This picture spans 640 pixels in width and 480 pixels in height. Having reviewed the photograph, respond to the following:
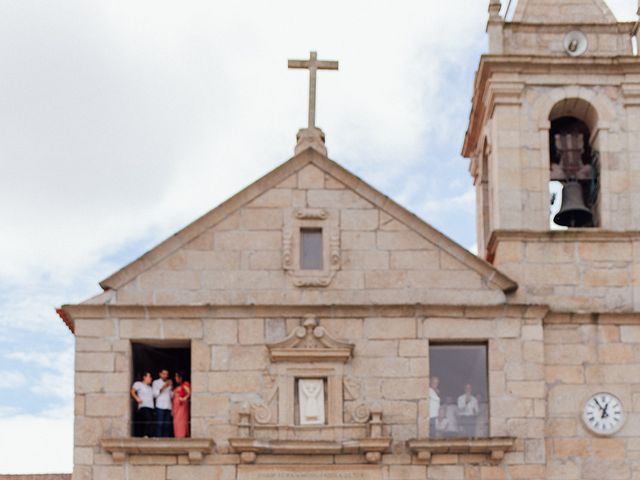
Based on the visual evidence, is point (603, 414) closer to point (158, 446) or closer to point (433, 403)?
point (433, 403)

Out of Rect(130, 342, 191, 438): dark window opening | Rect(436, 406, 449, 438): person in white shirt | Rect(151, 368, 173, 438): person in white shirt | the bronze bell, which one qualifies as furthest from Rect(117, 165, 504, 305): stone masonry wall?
the bronze bell

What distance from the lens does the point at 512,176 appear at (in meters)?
28.9

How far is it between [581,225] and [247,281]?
17.4ft

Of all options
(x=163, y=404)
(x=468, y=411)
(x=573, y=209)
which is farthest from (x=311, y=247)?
(x=573, y=209)

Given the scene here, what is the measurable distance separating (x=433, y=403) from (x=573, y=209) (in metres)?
3.90

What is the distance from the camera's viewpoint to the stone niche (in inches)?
1066

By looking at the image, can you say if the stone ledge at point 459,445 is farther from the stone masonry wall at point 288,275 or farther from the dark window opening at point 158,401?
the dark window opening at point 158,401

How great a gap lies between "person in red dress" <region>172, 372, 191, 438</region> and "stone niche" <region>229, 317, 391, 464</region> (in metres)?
0.92

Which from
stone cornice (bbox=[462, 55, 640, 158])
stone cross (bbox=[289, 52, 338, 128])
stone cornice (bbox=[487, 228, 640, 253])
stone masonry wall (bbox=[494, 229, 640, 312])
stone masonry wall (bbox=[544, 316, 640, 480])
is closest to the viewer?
Result: stone masonry wall (bbox=[544, 316, 640, 480])

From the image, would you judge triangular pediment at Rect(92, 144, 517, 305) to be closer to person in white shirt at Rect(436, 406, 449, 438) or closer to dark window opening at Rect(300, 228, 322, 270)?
dark window opening at Rect(300, 228, 322, 270)

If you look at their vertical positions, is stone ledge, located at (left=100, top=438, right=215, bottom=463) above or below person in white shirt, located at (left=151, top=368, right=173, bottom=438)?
below

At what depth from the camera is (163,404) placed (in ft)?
91.3

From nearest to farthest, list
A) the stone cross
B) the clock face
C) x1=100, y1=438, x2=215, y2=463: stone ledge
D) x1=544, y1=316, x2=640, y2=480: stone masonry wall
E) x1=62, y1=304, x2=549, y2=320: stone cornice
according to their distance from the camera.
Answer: x1=100, y1=438, x2=215, y2=463: stone ledge
x1=544, y1=316, x2=640, y2=480: stone masonry wall
the clock face
x1=62, y1=304, x2=549, y2=320: stone cornice
the stone cross

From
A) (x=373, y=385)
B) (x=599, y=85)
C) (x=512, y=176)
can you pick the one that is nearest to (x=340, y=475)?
(x=373, y=385)
